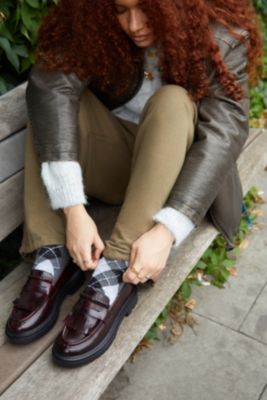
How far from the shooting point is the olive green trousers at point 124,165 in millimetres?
1723

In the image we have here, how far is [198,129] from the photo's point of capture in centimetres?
184

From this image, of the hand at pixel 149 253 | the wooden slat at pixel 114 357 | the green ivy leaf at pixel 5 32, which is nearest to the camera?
the wooden slat at pixel 114 357

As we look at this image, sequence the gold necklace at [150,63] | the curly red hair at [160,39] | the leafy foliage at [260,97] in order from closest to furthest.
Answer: the curly red hair at [160,39] → the gold necklace at [150,63] → the leafy foliage at [260,97]

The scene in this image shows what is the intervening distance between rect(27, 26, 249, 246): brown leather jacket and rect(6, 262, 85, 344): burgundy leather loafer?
40cm

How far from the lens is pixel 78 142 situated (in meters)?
1.93

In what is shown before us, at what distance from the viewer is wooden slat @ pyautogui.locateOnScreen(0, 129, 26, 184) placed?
2031 millimetres

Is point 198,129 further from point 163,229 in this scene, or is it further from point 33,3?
point 33,3

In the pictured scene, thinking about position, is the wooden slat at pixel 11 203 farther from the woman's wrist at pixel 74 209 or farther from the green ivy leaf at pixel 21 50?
the green ivy leaf at pixel 21 50

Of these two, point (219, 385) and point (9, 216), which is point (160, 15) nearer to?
point (9, 216)

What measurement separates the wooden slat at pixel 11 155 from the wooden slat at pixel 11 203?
0.03 metres

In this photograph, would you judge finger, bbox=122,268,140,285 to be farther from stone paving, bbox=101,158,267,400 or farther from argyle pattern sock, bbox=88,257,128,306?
stone paving, bbox=101,158,267,400

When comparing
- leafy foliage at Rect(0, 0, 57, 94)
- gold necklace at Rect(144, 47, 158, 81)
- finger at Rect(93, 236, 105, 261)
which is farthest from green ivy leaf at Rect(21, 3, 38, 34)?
finger at Rect(93, 236, 105, 261)

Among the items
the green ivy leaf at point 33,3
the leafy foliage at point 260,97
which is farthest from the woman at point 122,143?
the leafy foliage at point 260,97

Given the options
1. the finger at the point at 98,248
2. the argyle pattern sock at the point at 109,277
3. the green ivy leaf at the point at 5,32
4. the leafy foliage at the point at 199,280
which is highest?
the green ivy leaf at the point at 5,32
